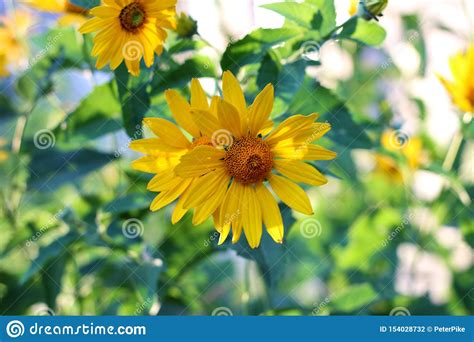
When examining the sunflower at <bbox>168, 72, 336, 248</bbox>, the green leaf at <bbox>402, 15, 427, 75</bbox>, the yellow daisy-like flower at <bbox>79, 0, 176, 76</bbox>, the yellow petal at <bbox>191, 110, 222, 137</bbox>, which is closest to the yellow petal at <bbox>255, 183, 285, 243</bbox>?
the sunflower at <bbox>168, 72, 336, 248</bbox>

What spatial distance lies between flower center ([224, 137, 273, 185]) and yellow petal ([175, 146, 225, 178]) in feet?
0.05

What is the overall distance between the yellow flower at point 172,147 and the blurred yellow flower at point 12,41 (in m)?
0.47

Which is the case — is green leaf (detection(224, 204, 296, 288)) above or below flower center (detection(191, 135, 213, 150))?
below

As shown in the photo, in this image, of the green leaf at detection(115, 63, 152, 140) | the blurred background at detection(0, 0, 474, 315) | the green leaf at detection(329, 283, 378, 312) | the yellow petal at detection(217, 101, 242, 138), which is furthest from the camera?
the green leaf at detection(329, 283, 378, 312)

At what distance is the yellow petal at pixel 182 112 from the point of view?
2.40 feet

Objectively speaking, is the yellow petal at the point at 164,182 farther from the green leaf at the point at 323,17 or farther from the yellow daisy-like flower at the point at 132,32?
the green leaf at the point at 323,17

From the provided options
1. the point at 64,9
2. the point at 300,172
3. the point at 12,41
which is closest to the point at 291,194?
the point at 300,172

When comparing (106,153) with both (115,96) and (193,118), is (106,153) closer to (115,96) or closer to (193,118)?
(115,96)

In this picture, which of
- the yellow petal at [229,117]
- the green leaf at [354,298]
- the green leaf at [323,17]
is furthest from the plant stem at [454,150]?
the yellow petal at [229,117]

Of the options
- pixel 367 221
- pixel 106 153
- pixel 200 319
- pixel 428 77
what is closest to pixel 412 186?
pixel 367 221

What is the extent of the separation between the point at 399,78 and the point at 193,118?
→ 0.67 meters

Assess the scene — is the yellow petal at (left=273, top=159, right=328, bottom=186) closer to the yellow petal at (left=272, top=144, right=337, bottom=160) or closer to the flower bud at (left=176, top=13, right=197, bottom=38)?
the yellow petal at (left=272, top=144, right=337, bottom=160)

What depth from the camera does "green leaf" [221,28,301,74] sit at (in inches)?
30.6

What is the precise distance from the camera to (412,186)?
114 cm
